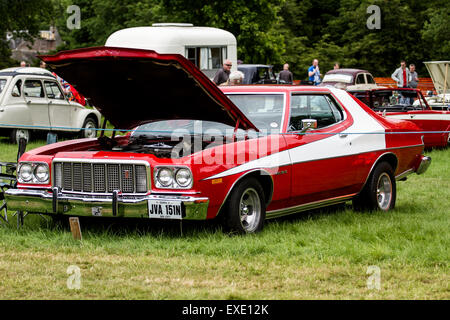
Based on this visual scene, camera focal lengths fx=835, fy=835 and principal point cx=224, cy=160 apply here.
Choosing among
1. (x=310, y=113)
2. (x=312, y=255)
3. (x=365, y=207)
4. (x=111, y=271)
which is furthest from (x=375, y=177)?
(x=111, y=271)

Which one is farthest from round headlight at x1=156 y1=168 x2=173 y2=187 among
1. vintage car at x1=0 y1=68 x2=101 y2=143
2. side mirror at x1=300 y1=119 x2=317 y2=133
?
vintage car at x1=0 y1=68 x2=101 y2=143

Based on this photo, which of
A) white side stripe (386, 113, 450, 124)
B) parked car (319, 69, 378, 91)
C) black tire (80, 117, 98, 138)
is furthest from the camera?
parked car (319, 69, 378, 91)

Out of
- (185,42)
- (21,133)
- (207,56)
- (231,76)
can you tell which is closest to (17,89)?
(21,133)

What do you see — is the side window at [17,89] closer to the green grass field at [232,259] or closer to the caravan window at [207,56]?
the caravan window at [207,56]

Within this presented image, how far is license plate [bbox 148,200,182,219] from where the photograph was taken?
7.54m

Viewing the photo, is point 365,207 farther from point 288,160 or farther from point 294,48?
point 294,48

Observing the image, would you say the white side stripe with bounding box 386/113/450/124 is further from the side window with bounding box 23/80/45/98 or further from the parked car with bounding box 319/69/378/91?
the parked car with bounding box 319/69/378/91

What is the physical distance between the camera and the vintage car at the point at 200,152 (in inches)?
305

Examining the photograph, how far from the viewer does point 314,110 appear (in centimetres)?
930

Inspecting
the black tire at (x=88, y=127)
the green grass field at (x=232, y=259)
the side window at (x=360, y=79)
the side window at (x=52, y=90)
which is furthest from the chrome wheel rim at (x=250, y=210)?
the side window at (x=360, y=79)

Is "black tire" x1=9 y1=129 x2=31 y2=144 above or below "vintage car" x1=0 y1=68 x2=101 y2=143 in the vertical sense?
below

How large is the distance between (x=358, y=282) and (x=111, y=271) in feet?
6.33

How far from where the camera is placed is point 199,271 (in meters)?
6.62

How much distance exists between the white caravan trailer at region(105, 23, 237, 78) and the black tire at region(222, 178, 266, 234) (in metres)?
16.1
